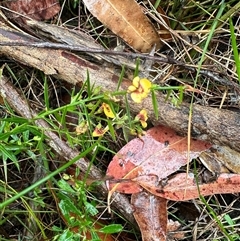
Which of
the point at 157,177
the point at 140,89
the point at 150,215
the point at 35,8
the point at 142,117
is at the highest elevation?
the point at 35,8

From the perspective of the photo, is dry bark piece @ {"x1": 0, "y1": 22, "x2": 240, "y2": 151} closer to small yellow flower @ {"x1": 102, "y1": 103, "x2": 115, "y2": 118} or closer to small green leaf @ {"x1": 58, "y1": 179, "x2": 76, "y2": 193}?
small yellow flower @ {"x1": 102, "y1": 103, "x2": 115, "y2": 118}

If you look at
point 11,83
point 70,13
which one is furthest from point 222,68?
point 11,83

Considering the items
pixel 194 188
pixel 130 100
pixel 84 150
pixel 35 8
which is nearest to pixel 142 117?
pixel 130 100

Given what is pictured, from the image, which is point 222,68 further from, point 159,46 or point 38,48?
point 38,48

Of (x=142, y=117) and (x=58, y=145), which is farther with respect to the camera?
(x=58, y=145)

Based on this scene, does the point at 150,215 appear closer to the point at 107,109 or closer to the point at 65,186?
the point at 65,186

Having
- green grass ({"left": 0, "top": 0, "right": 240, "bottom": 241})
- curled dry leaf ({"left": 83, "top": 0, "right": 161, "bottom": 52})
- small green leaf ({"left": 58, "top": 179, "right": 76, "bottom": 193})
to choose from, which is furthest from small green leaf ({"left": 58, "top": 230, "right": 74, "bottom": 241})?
curled dry leaf ({"left": 83, "top": 0, "right": 161, "bottom": 52})

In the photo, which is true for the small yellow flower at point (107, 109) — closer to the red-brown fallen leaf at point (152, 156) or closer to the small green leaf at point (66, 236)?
the red-brown fallen leaf at point (152, 156)

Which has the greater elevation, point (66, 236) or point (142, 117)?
point (142, 117)
